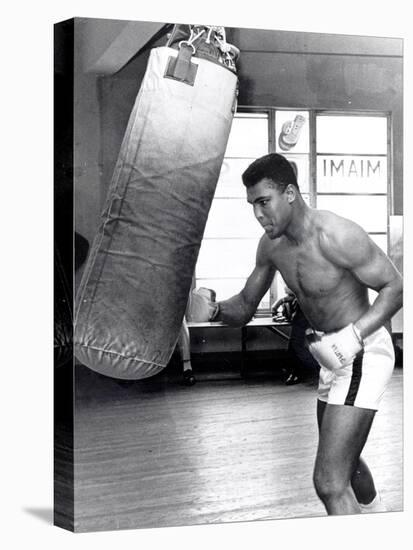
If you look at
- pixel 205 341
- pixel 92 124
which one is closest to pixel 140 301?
pixel 205 341

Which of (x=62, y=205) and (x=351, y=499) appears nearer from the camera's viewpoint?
(x=62, y=205)

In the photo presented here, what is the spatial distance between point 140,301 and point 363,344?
118cm

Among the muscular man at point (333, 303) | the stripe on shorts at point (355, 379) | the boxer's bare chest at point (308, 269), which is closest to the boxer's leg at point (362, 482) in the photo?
the muscular man at point (333, 303)

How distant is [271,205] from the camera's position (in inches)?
229

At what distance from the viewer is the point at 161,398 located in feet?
18.4

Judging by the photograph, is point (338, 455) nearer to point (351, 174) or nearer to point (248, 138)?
point (351, 174)

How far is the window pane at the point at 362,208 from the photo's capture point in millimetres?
5945

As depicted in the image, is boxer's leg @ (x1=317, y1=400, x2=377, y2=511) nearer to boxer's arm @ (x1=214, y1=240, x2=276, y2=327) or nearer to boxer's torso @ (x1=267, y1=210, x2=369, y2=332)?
boxer's torso @ (x1=267, y1=210, x2=369, y2=332)

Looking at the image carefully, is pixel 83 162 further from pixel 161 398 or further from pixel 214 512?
pixel 214 512

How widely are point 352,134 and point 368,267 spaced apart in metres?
0.69

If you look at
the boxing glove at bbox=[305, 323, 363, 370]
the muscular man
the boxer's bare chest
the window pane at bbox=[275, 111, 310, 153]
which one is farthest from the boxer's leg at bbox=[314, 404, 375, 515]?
the window pane at bbox=[275, 111, 310, 153]

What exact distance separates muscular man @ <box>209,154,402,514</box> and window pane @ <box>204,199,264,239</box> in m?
0.05

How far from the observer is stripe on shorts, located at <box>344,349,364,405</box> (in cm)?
591

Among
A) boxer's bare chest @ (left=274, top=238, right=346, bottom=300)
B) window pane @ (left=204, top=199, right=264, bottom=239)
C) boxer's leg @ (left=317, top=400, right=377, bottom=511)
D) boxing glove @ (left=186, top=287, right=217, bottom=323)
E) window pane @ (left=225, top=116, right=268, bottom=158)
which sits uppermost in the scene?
window pane @ (left=225, top=116, right=268, bottom=158)
